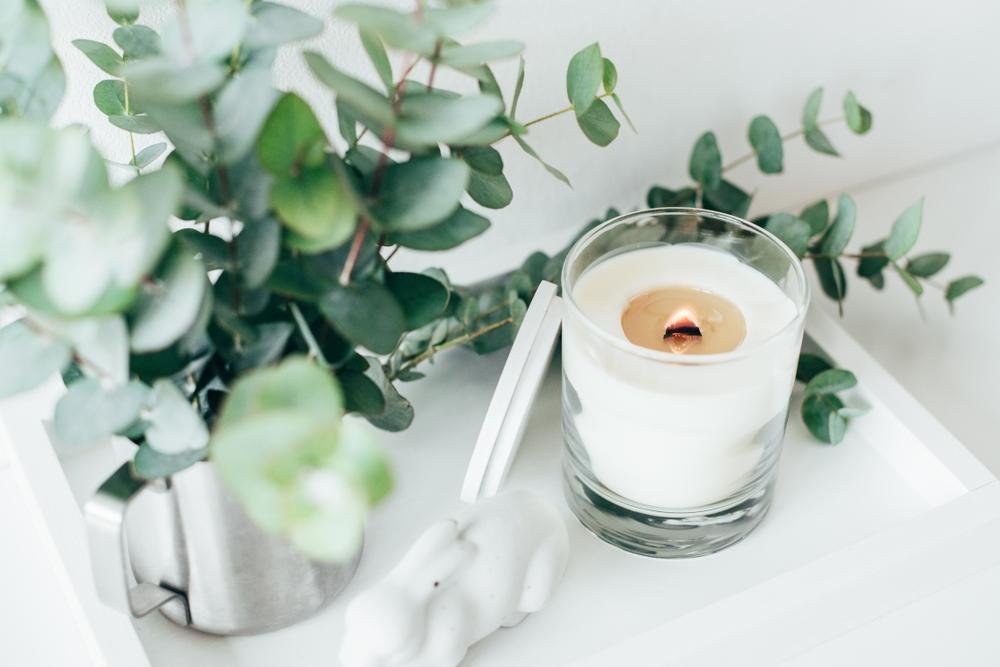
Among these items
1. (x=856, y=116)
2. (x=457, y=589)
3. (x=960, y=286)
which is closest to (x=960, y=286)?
(x=960, y=286)

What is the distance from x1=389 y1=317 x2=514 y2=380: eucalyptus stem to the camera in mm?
492

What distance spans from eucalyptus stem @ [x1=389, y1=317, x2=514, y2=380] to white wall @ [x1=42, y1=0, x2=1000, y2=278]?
6 centimetres

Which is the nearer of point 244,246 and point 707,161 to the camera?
point 244,246

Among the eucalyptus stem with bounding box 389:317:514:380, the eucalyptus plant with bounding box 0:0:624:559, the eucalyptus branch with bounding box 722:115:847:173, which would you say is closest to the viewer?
the eucalyptus plant with bounding box 0:0:624:559

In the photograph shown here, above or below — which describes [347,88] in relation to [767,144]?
above

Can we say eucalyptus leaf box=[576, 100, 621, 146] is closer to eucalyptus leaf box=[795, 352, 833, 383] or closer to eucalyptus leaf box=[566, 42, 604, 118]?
eucalyptus leaf box=[566, 42, 604, 118]

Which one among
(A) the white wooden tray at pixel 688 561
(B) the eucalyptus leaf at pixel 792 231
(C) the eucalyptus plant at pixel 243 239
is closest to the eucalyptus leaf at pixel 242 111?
(C) the eucalyptus plant at pixel 243 239

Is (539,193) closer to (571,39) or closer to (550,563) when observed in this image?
(571,39)

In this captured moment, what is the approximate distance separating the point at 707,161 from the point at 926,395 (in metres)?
0.17

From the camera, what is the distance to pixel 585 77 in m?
0.44

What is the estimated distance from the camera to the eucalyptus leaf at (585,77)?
43 centimetres

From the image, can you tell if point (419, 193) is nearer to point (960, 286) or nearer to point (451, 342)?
point (451, 342)

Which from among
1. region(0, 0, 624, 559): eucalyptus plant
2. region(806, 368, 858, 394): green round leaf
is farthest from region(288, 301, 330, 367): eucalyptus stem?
region(806, 368, 858, 394): green round leaf

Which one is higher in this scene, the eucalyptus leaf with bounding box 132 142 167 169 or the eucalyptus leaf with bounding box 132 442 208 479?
the eucalyptus leaf with bounding box 132 142 167 169
